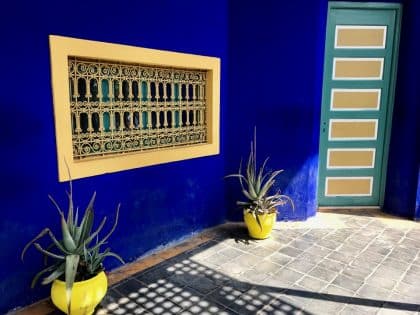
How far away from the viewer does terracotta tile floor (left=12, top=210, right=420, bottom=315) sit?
8.13 feet

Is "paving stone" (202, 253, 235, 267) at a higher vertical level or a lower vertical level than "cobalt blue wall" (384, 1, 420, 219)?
lower

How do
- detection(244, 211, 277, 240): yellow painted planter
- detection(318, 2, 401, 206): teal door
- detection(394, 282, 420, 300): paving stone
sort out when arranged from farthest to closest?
detection(318, 2, 401, 206): teal door → detection(244, 211, 277, 240): yellow painted planter → detection(394, 282, 420, 300): paving stone

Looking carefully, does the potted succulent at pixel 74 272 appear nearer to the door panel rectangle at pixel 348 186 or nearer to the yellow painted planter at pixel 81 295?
the yellow painted planter at pixel 81 295

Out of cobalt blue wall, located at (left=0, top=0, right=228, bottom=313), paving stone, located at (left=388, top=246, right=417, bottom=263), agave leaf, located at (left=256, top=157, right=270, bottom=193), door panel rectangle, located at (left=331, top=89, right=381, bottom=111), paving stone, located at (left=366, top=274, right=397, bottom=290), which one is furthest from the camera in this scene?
door panel rectangle, located at (left=331, top=89, right=381, bottom=111)

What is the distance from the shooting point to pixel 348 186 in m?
4.58

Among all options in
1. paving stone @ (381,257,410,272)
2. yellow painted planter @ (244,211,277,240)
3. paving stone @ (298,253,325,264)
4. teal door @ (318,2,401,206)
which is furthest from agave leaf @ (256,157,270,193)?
paving stone @ (381,257,410,272)

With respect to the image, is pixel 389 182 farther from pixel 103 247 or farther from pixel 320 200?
pixel 103 247

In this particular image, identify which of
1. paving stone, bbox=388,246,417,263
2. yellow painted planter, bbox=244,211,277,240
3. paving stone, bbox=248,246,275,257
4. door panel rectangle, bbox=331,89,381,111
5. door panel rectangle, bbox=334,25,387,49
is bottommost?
paving stone, bbox=248,246,275,257

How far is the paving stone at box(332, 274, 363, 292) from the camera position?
2713 millimetres

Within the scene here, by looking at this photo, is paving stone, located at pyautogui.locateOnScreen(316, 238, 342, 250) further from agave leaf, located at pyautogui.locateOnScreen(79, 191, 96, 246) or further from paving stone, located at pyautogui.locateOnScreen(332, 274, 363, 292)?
agave leaf, located at pyautogui.locateOnScreen(79, 191, 96, 246)

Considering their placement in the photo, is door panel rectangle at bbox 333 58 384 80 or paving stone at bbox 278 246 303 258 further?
door panel rectangle at bbox 333 58 384 80

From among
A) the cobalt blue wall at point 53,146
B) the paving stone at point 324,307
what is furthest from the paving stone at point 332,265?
the cobalt blue wall at point 53,146

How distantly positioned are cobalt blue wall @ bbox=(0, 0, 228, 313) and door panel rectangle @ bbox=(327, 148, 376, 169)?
2.03 meters

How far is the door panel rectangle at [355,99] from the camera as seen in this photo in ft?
14.2
